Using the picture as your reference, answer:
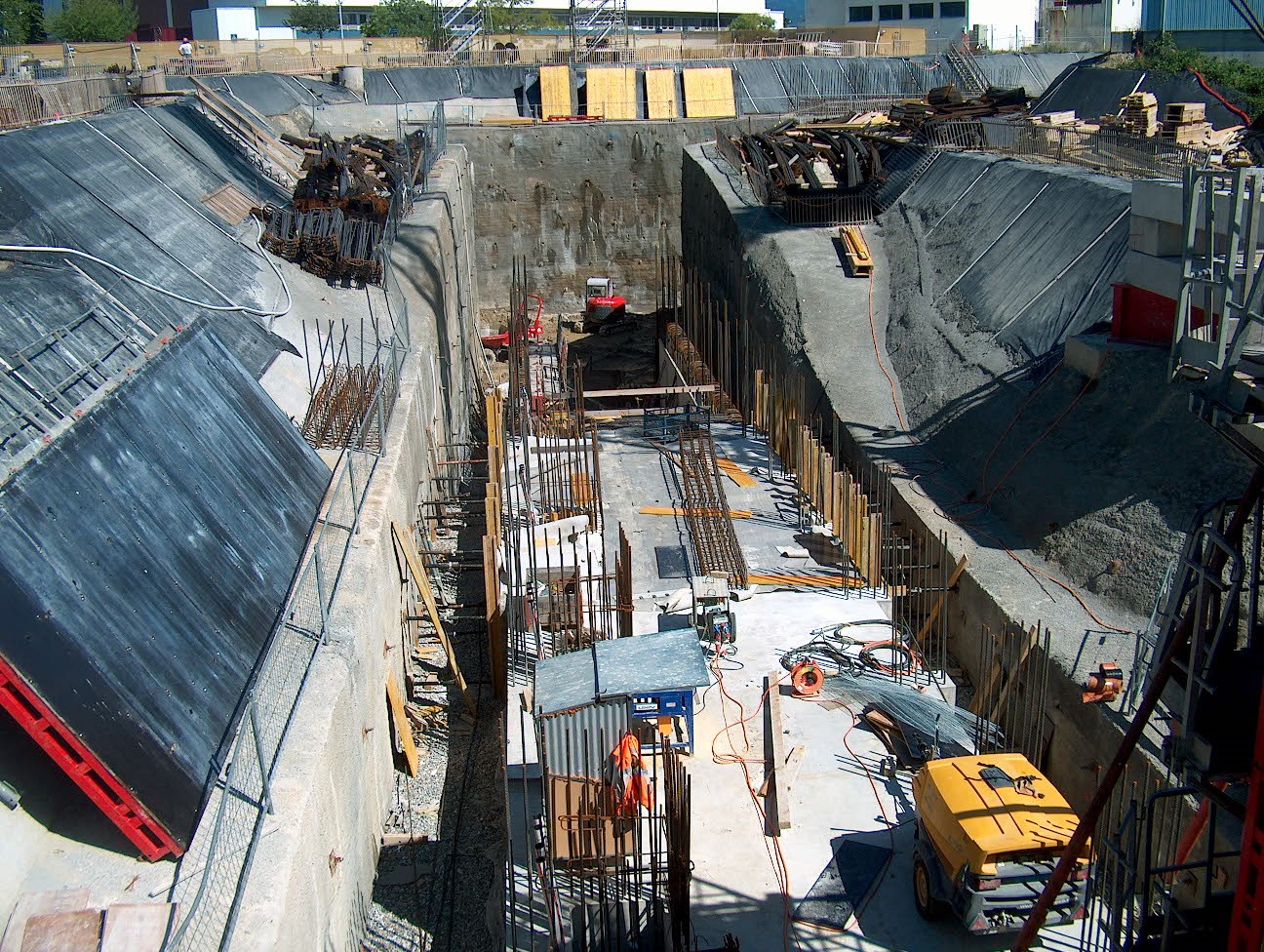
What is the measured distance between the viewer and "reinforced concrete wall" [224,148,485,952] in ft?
21.6

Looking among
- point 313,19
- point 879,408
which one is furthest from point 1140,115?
point 313,19

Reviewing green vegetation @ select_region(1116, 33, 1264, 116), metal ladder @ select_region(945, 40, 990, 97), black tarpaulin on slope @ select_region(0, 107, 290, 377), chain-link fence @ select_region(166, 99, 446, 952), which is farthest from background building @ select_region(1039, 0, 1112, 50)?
chain-link fence @ select_region(166, 99, 446, 952)

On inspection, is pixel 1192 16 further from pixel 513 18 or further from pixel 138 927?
pixel 138 927

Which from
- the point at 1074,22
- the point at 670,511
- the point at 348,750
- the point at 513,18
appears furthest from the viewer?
the point at 513,18

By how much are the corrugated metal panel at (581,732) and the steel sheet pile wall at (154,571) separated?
2.55m

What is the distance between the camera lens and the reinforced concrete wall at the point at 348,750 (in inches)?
259

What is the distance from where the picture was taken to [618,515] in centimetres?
1659

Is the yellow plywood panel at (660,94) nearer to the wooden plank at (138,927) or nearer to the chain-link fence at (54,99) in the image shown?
the chain-link fence at (54,99)

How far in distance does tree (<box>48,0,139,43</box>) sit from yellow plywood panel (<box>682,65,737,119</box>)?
3653cm

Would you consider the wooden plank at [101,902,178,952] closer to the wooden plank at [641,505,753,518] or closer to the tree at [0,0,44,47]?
the wooden plank at [641,505,753,518]

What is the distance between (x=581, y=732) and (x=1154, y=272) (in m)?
9.23

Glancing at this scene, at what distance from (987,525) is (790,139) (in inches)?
654

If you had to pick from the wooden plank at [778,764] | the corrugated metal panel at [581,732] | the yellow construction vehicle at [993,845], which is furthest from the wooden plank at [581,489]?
the yellow construction vehicle at [993,845]

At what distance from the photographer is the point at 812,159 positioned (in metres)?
27.4
